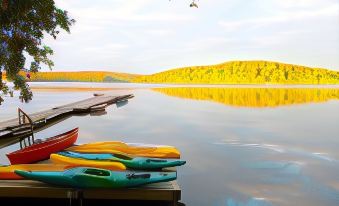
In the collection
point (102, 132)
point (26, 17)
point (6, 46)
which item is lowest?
point (102, 132)

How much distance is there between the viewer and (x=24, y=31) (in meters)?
11.2

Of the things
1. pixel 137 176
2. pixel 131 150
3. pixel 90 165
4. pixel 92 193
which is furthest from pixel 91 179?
pixel 131 150

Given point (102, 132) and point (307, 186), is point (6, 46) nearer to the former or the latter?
point (307, 186)

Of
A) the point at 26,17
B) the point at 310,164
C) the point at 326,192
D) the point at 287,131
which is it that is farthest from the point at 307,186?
the point at 287,131

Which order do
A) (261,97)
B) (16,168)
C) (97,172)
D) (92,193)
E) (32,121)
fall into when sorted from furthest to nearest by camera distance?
(261,97) → (32,121) → (16,168) → (97,172) → (92,193)

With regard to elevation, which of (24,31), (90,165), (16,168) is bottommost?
(90,165)

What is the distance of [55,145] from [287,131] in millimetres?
17086

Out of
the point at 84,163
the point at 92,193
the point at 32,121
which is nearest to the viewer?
the point at 92,193

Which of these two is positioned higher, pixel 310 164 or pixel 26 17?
pixel 26 17

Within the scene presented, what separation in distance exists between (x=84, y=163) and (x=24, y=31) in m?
3.95

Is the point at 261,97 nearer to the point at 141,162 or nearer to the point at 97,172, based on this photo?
the point at 141,162

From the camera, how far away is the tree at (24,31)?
1037cm

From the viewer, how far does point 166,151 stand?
1268 cm

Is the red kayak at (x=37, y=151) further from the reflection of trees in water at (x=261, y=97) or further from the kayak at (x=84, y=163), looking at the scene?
the reflection of trees in water at (x=261, y=97)
